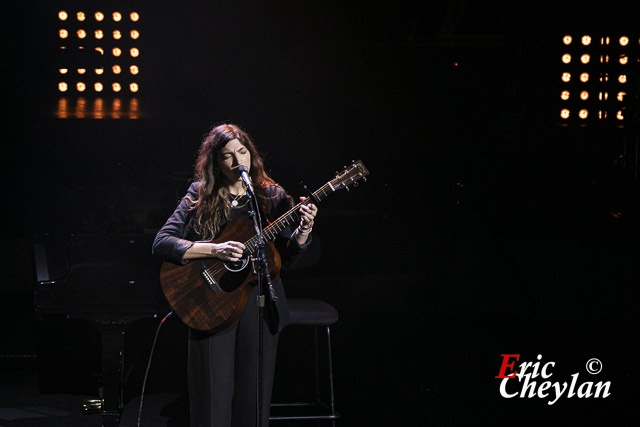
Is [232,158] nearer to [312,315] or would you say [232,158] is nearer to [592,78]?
[312,315]

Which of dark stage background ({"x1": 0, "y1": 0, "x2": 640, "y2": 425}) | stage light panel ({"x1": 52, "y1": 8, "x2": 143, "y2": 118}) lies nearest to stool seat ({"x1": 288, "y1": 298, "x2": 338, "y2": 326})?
dark stage background ({"x1": 0, "y1": 0, "x2": 640, "y2": 425})

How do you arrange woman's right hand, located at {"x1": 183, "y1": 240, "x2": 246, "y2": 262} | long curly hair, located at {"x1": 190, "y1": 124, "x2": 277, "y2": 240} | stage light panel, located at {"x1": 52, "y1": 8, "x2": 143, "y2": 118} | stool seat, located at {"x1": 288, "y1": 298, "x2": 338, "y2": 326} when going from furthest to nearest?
1. stage light panel, located at {"x1": 52, "y1": 8, "x2": 143, "y2": 118}
2. stool seat, located at {"x1": 288, "y1": 298, "x2": 338, "y2": 326}
3. long curly hair, located at {"x1": 190, "y1": 124, "x2": 277, "y2": 240}
4. woman's right hand, located at {"x1": 183, "y1": 240, "x2": 246, "y2": 262}

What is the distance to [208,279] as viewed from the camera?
2.77m

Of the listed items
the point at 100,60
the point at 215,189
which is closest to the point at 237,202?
the point at 215,189

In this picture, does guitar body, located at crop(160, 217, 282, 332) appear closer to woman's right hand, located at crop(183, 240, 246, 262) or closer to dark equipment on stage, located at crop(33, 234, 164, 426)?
woman's right hand, located at crop(183, 240, 246, 262)

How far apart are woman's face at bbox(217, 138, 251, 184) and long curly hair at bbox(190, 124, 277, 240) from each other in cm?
2

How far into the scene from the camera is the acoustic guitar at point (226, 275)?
2.66 m

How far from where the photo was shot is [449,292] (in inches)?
201

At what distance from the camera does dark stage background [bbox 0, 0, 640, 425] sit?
4.26m

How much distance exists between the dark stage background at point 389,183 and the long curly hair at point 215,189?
0.48 metres

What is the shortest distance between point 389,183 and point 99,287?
106 inches

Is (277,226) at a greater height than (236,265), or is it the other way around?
(277,226)

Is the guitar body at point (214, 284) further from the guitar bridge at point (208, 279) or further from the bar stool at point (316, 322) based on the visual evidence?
the bar stool at point (316, 322)

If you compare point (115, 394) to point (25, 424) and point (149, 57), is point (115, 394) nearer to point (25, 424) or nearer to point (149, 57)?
point (25, 424)
